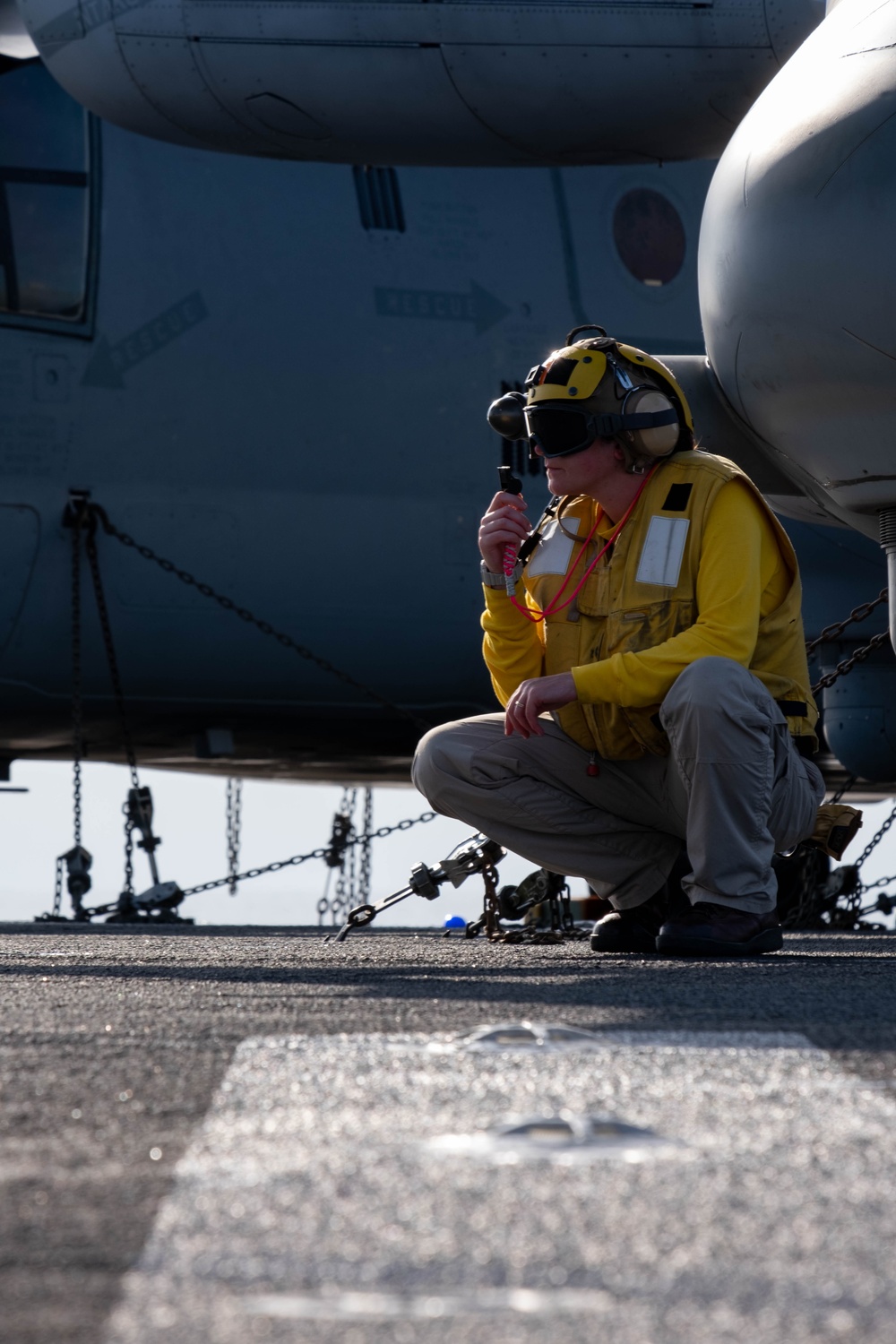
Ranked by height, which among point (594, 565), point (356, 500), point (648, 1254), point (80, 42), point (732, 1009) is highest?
point (80, 42)

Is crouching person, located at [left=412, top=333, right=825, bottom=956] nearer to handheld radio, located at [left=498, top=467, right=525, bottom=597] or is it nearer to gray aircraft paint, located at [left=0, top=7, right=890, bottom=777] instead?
handheld radio, located at [left=498, top=467, right=525, bottom=597]

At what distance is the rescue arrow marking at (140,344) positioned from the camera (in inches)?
243

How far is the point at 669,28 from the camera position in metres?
3.64

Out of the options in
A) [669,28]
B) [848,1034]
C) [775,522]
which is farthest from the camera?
[669,28]

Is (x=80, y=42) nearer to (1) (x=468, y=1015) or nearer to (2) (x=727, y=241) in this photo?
(2) (x=727, y=241)

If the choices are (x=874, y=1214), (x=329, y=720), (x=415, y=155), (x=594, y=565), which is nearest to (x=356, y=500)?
(x=329, y=720)

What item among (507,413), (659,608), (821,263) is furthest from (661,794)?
(821,263)

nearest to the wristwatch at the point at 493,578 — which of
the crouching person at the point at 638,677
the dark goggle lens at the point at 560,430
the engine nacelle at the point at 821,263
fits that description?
the crouching person at the point at 638,677

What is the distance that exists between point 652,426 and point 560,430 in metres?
0.18

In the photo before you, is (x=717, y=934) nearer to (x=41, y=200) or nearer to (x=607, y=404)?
(x=607, y=404)

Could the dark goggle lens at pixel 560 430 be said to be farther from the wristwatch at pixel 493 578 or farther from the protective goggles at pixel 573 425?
the wristwatch at pixel 493 578

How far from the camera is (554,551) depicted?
335cm

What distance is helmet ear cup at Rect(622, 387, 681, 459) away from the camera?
3145 mm

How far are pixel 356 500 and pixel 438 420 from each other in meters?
0.45
